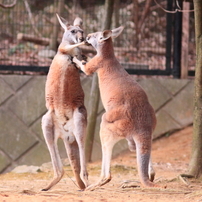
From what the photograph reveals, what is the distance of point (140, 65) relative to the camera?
9914mm

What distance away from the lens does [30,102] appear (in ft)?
31.0

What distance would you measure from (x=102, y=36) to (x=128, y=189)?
1.74 meters

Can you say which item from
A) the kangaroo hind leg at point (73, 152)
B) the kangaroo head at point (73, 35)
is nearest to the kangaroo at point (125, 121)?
the kangaroo hind leg at point (73, 152)

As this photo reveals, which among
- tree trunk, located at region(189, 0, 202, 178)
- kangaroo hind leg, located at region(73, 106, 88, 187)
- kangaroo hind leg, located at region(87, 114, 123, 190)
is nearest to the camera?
kangaroo hind leg, located at region(87, 114, 123, 190)

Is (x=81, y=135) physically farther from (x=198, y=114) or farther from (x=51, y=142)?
(x=198, y=114)

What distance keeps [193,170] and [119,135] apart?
1.51m

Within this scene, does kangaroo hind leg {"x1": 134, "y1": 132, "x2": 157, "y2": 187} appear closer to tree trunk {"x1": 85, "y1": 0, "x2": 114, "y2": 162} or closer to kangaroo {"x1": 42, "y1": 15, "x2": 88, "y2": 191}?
kangaroo {"x1": 42, "y1": 15, "x2": 88, "y2": 191}

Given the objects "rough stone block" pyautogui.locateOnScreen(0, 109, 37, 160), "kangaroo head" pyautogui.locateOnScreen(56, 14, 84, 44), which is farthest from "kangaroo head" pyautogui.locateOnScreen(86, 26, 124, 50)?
"rough stone block" pyautogui.locateOnScreen(0, 109, 37, 160)

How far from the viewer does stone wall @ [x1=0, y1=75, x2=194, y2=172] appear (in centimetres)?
935

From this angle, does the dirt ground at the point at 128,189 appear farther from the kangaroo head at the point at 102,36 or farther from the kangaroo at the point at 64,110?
the kangaroo head at the point at 102,36

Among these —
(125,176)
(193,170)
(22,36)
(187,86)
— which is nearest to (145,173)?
(193,170)

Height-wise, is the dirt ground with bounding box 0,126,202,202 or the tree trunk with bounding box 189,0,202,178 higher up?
the tree trunk with bounding box 189,0,202,178

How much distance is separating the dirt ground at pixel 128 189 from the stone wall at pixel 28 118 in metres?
0.39

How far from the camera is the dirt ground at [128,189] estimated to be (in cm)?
458
